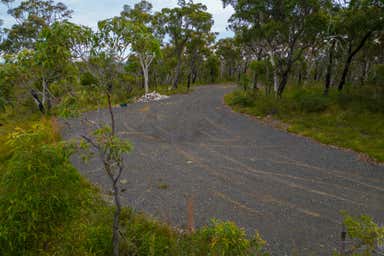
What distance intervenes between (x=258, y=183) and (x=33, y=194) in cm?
404

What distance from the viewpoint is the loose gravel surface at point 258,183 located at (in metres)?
3.54

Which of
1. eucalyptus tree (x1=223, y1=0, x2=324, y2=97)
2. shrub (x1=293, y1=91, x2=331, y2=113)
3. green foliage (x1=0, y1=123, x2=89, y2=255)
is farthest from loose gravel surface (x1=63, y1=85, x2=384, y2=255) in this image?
eucalyptus tree (x1=223, y1=0, x2=324, y2=97)

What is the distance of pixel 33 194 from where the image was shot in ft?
6.47

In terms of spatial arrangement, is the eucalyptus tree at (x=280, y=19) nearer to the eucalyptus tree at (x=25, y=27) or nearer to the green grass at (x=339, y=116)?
the green grass at (x=339, y=116)

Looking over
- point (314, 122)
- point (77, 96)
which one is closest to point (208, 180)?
point (77, 96)

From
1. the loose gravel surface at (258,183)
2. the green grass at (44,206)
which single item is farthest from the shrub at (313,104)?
the green grass at (44,206)

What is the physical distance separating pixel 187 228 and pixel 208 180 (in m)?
1.67

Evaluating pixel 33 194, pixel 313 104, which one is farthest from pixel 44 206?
pixel 313 104

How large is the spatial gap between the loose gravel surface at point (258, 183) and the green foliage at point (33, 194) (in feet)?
1.40

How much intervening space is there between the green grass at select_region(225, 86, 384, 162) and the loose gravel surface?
0.64m

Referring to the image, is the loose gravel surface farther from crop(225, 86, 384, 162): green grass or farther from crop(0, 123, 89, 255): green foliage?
crop(225, 86, 384, 162): green grass

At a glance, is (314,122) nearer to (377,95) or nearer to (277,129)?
(277,129)

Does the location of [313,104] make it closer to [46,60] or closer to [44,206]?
[46,60]

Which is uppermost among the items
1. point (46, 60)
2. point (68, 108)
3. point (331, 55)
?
point (331, 55)
